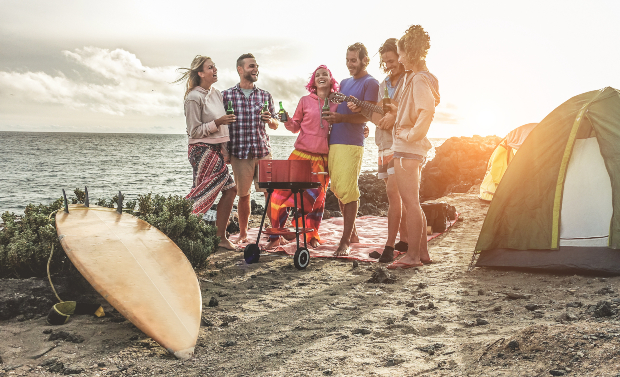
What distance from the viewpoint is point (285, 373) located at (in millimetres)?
2422

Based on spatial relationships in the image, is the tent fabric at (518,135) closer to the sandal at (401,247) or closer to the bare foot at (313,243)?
the sandal at (401,247)

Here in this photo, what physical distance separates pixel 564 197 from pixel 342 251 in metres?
2.51

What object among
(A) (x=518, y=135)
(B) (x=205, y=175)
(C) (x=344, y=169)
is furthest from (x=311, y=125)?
(A) (x=518, y=135)

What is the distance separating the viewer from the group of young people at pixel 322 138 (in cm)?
444

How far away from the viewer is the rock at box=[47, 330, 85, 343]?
2819mm

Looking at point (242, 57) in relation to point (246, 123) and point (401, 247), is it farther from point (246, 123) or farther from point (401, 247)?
point (401, 247)

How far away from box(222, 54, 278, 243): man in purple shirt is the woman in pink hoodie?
40 cm

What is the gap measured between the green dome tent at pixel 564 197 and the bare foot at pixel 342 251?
1574 mm

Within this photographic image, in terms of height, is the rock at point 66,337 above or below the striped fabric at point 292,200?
below

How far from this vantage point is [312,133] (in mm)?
5410

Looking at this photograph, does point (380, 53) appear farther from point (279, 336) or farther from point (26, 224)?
point (26, 224)

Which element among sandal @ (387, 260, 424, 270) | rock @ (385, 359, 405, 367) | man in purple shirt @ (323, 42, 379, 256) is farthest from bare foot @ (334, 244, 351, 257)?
rock @ (385, 359, 405, 367)

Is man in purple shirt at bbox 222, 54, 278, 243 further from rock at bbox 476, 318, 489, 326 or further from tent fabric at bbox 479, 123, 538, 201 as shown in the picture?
tent fabric at bbox 479, 123, 538, 201

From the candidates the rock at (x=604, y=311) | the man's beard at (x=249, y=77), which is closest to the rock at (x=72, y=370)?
the rock at (x=604, y=311)
